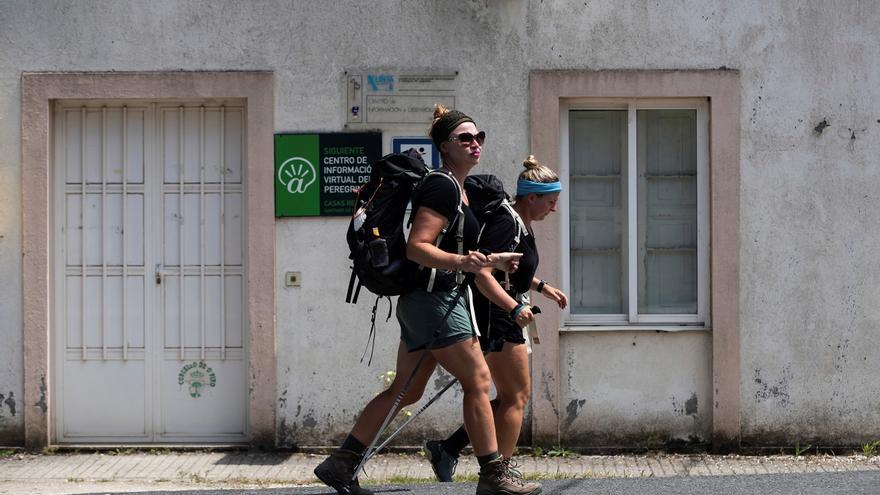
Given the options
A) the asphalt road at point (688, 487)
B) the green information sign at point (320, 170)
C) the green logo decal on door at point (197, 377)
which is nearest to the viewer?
the asphalt road at point (688, 487)

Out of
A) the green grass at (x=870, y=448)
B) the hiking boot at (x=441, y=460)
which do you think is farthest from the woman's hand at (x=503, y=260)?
the green grass at (x=870, y=448)

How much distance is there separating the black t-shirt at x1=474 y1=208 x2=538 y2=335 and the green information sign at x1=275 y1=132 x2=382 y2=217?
2.60 meters

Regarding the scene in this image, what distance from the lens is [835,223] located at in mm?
8727

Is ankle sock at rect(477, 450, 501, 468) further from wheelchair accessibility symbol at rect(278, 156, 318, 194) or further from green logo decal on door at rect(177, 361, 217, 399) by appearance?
green logo decal on door at rect(177, 361, 217, 399)

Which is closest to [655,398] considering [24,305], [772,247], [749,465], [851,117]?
[749,465]

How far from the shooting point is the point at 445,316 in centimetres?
570

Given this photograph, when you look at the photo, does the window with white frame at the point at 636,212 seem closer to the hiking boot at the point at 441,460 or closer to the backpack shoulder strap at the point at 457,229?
the hiking boot at the point at 441,460

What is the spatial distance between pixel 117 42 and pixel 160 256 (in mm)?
1532

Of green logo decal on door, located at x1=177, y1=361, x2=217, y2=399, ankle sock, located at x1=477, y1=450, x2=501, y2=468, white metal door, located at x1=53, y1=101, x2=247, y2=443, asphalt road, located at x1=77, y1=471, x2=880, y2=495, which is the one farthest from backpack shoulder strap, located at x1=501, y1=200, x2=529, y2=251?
green logo decal on door, located at x1=177, y1=361, x2=217, y2=399

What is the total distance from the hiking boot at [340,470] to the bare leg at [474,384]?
600 mm

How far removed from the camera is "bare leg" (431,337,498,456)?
5.68m

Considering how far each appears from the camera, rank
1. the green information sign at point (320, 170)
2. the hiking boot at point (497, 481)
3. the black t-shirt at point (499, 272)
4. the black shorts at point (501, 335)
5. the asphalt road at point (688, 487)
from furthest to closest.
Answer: the green information sign at point (320, 170)
the asphalt road at point (688, 487)
the black shorts at point (501, 335)
the black t-shirt at point (499, 272)
the hiking boot at point (497, 481)

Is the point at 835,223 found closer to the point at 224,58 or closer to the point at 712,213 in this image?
the point at 712,213

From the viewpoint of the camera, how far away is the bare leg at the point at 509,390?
6152 millimetres
